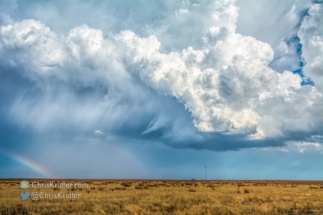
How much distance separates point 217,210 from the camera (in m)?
20.0

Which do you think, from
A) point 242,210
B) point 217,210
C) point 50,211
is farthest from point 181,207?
point 50,211

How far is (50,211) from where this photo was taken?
20.6 metres

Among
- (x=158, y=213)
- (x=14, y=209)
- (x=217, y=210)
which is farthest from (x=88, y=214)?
(x=217, y=210)

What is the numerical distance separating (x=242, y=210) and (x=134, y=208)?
7.82m

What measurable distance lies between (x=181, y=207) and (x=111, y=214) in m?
5.73

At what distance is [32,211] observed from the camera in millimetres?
20359

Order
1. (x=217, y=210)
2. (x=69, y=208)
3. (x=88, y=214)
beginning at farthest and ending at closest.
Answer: (x=69, y=208) → (x=217, y=210) → (x=88, y=214)

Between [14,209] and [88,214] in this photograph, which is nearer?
[88,214]

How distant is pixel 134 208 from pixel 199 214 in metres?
4.74

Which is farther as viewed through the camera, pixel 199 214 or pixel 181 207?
pixel 181 207

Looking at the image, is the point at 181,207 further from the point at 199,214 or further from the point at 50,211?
the point at 50,211

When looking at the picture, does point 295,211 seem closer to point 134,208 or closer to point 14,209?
point 134,208

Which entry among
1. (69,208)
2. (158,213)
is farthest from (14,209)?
(158,213)

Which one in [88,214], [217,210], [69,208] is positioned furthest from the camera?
[69,208]
